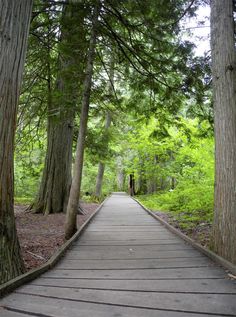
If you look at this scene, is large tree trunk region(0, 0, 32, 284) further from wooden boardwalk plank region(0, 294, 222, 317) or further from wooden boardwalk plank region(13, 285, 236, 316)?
wooden boardwalk plank region(0, 294, 222, 317)

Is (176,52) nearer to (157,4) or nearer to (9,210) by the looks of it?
(157,4)

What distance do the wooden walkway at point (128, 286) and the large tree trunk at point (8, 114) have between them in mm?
431

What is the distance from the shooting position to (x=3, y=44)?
11.6 feet

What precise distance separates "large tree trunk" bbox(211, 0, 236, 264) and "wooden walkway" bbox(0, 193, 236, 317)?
479 millimetres

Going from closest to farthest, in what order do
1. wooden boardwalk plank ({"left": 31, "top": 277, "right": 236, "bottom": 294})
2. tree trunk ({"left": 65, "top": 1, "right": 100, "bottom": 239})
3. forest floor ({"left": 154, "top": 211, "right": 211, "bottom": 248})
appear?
wooden boardwalk plank ({"left": 31, "top": 277, "right": 236, "bottom": 294}), forest floor ({"left": 154, "top": 211, "right": 211, "bottom": 248}), tree trunk ({"left": 65, "top": 1, "right": 100, "bottom": 239})

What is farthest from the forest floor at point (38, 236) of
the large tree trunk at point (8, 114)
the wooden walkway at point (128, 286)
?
the large tree trunk at point (8, 114)

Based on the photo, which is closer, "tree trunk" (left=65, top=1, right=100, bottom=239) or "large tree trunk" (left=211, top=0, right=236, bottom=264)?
"large tree trunk" (left=211, top=0, right=236, bottom=264)

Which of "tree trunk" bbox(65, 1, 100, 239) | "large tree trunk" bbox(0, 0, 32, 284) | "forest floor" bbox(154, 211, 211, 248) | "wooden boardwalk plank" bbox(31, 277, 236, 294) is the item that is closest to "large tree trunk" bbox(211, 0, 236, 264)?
"wooden boardwalk plank" bbox(31, 277, 236, 294)

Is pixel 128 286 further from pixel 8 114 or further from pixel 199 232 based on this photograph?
pixel 199 232

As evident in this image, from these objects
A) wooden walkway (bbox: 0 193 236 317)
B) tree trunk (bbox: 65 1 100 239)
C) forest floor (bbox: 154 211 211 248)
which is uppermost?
tree trunk (bbox: 65 1 100 239)

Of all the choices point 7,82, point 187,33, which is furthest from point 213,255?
point 187,33

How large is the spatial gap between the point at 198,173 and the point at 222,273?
9.63 m

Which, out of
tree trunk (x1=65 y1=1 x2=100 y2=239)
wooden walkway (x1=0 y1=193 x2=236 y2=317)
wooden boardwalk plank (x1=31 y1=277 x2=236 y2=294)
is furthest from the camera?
tree trunk (x1=65 y1=1 x2=100 y2=239)

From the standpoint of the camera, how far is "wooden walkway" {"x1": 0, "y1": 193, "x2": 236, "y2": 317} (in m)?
2.77
